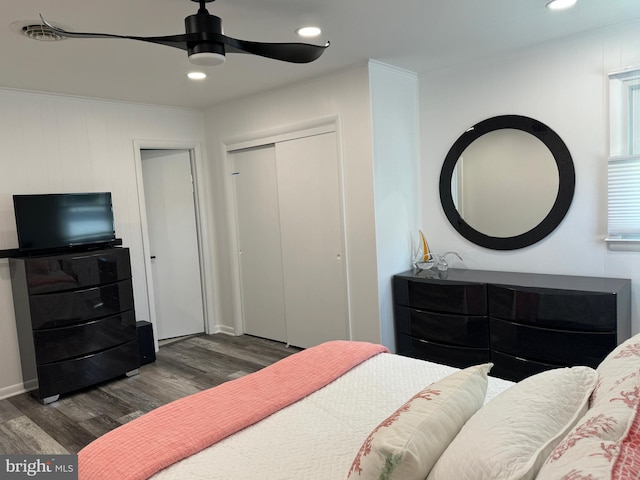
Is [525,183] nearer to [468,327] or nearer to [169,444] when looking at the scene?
[468,327]

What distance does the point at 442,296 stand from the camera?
3.36 metres

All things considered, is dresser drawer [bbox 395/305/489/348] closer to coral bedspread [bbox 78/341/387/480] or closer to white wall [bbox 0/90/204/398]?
coral bedspread [bbox 78/341/387/480]

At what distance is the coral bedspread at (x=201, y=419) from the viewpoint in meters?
1.42

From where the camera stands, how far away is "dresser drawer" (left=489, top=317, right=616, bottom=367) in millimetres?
2734

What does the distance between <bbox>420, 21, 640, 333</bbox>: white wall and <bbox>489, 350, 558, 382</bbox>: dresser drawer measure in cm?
→ 71

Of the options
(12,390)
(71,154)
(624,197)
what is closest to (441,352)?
(624,197)

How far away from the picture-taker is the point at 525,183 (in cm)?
342

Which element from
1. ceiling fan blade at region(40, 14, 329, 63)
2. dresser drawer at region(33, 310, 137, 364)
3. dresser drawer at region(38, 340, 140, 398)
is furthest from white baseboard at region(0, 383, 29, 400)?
ceiling fan blade at region(40, 14, 329, 63)

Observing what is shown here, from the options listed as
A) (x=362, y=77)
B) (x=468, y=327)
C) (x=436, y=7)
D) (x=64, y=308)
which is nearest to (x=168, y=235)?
(x=64, y=308)

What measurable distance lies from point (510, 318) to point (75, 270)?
3171 mm

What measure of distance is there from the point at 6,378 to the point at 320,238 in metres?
2.75

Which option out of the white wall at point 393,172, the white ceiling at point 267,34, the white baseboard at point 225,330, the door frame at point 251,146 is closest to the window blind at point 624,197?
the white ceiling at point 267,34

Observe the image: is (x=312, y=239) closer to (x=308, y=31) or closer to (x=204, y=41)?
(x=308, y=31)

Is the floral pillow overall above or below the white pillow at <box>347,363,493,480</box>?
above
